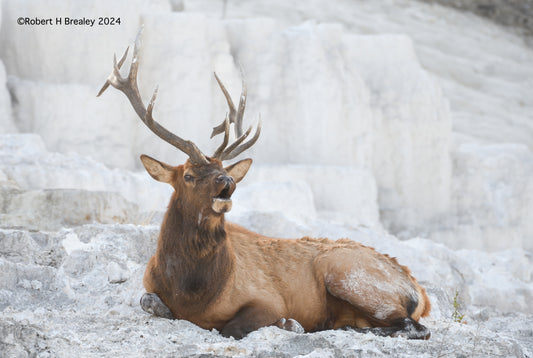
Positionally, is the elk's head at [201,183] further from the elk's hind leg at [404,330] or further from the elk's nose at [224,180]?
the elk's hind leg at [404,330]

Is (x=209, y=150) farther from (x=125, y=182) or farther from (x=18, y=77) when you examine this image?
(x=125, y=182)

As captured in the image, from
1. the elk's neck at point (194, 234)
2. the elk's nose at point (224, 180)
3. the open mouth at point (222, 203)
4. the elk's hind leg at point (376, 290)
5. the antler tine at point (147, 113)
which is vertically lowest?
the elk's hind leg at point (376, 290)

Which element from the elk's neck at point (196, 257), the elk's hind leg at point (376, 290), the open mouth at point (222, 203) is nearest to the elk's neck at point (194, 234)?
the elk's neck at point (196, 257)

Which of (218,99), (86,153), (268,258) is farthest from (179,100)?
(268,258)

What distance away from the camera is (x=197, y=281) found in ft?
13.3

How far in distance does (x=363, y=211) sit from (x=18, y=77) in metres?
9.35

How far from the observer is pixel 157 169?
4.26 m

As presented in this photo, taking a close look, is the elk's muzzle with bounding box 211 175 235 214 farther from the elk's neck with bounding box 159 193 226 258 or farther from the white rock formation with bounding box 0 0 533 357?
the white rock formation with bounding box 0 0 533 357

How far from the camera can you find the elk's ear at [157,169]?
13.9 feet

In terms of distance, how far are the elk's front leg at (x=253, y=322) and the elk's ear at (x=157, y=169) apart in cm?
99

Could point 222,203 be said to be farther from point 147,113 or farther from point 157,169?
point 147,113

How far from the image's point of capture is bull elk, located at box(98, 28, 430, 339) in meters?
4.04

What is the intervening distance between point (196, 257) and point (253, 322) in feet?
1.72

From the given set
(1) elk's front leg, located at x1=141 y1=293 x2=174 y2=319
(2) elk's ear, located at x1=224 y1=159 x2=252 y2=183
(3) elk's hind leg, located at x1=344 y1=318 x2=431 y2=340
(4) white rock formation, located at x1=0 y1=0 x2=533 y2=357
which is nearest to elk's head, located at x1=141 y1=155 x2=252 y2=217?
(2) elk's ear, located at x1=224 y1=159 x2=252 y2=183
